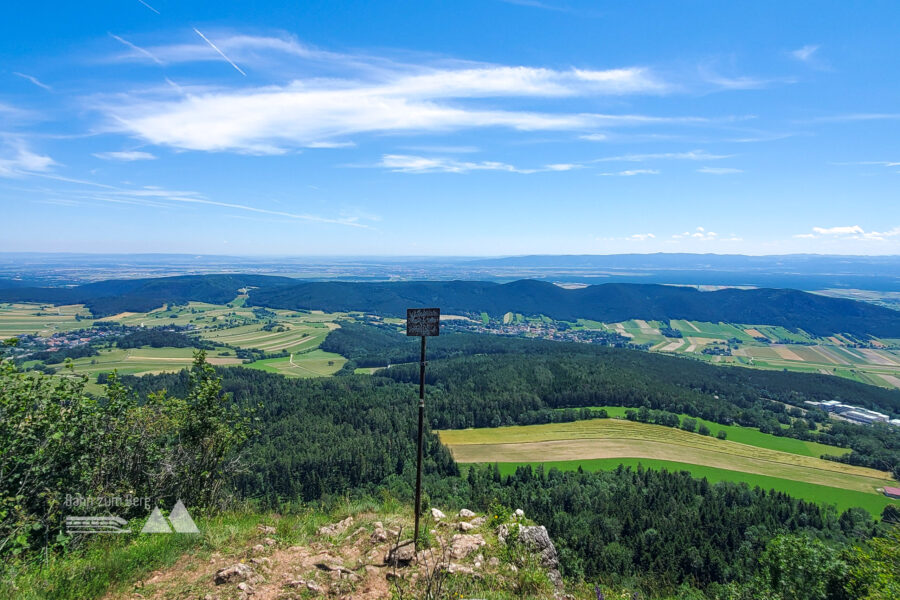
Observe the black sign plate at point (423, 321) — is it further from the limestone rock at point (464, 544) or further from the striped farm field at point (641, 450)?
the striped farm field at point (641, 450)

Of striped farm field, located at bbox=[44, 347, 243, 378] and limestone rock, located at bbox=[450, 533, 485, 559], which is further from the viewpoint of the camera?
striped farm field, located at bbox=[44, 347, 243, 378]

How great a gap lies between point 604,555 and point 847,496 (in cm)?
4586

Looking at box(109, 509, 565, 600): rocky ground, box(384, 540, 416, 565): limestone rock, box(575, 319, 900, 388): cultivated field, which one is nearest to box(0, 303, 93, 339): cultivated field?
box(109, 509, 565, 600): rocky ground

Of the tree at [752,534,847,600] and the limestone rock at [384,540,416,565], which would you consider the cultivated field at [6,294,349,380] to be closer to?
the limestone rock at [384,540,416,565]

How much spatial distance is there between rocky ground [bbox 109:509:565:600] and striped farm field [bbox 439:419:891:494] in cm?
5667

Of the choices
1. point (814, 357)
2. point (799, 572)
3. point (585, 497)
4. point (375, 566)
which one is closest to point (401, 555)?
point (375, 566)

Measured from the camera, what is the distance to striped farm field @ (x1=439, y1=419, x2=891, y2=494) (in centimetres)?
6512

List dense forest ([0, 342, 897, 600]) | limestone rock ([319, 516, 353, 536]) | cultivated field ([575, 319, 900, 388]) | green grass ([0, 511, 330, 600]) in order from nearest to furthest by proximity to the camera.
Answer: green grass ([0, 511, 330, 600]) < dense forest ([0, 342, 897, 600]) < limestone rock ([319, 516, 353, 536]) < cultivated field ([575, 319, 900, 388])

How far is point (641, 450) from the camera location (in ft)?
232

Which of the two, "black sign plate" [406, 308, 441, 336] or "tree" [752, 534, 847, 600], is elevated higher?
"black sign plate" [406, 308, 441, 336]

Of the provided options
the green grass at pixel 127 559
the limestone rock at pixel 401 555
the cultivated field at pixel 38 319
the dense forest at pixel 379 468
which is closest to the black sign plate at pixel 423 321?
the limestone rock at pixel 401 555

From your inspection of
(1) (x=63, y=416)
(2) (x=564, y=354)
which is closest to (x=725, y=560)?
(1) (x=63, y=416)

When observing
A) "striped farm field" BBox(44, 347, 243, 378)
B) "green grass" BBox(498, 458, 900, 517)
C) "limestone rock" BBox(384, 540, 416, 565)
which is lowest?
"green grass" BBox(498, 458, 900, 517)

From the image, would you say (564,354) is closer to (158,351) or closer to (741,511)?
(741,511)
